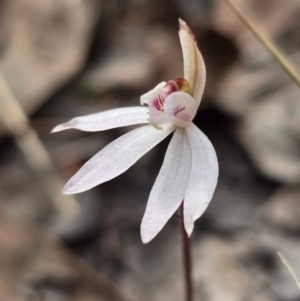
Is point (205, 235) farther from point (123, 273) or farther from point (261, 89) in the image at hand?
point (261, 89)

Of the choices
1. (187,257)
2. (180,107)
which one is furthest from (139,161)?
→ (180,107)

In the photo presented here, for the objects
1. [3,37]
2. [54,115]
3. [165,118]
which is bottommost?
[54,115]

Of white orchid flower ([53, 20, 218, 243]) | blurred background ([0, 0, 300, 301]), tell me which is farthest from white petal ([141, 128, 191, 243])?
blurred background ([0, 0, 300, 301])

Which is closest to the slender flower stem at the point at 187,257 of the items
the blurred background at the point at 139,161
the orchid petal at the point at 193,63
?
the orchid petal at the point at 193,63

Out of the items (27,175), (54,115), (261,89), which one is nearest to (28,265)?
(27,175)

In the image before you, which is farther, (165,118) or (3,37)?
(3,37)

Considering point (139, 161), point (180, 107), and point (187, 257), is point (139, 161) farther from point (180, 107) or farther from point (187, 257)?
point (180, 107)

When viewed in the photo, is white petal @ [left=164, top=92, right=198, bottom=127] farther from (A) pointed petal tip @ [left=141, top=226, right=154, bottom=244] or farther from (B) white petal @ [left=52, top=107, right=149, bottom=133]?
(A) pointed petal tip @ [left=141, top=226, right=154, bottom=244]
